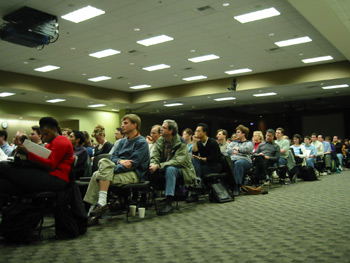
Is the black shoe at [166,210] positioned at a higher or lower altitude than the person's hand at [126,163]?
lower

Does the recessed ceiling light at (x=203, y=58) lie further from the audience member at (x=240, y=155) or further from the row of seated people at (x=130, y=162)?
the row of seated people at (x=130, y=162)

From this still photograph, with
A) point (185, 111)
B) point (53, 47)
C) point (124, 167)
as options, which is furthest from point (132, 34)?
point (185, 111)

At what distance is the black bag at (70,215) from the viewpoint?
317cm

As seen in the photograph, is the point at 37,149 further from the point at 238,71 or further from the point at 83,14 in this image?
the point at 238,71

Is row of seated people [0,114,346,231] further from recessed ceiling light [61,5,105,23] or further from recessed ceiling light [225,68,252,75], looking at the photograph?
recessed ceiling light [225,68,252,75]

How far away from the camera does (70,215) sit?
3.23 meters

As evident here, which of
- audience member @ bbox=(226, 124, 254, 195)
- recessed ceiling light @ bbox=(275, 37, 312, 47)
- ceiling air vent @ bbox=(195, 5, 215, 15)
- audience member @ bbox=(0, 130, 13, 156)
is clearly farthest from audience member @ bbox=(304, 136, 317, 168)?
audience member @ bbox=(0, 130, 13, 156)

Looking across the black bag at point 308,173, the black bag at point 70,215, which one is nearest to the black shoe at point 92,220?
the black bag at point 70,215

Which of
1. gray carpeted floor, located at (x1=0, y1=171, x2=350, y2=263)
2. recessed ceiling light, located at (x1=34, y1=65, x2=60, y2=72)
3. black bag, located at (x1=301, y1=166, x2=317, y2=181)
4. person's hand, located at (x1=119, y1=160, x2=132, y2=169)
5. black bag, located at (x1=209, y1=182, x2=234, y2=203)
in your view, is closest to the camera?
gray carpeted floor, located at (x1=0, y1=171, x2=350, y2=263)

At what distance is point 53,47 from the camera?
32.9 ft

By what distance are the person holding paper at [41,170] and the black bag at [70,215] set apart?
12 centimetres

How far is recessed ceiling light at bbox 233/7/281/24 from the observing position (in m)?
7.69

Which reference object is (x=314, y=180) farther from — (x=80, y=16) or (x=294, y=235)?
(x=80, y=16)

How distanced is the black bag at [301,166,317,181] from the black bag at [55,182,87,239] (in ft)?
24.8
